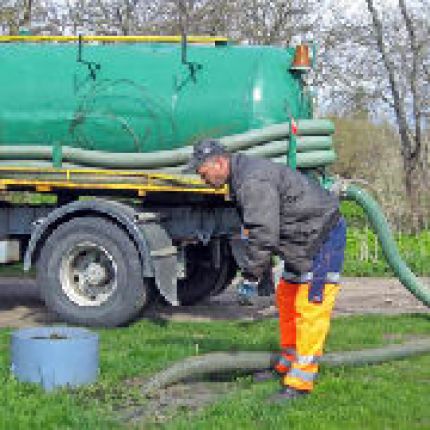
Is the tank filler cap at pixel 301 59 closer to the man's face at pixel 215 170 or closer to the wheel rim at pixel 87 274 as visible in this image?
the wheel rim at pixel 87 274

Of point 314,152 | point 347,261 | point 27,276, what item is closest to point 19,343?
point 314,152

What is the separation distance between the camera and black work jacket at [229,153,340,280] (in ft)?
20.3

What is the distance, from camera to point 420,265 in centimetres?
1477

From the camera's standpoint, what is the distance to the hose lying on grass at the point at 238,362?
6.56m

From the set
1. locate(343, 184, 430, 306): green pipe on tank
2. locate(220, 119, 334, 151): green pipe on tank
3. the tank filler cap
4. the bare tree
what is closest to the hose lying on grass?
locate(343, 184, 430, 306): green pipe on tank

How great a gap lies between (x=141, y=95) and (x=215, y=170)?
3810 millimetres

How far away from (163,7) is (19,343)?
20223mm

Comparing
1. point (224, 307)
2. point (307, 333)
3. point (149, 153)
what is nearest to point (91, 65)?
point (149, 153)

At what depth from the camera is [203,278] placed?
445 inches

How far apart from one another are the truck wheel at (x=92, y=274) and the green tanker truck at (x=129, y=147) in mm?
13

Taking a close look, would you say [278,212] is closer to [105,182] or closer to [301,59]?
[105,182]

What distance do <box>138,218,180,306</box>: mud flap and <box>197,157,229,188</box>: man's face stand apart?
326 centimetres

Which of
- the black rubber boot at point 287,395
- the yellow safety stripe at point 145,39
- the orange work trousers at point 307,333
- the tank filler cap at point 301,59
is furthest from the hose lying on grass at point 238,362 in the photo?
the yellow safety stripe at point 145,39

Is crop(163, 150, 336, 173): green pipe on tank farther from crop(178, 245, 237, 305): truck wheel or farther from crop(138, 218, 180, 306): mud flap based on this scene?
crop(178, 245, 237, 305): truck wheel
